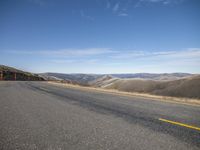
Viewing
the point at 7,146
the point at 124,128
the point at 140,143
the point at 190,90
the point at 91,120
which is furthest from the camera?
the point at 190,90

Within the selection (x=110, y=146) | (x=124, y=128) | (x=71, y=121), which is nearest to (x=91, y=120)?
(x=71, y=121)

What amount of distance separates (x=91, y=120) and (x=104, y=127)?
2.53ft

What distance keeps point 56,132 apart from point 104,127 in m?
1.29

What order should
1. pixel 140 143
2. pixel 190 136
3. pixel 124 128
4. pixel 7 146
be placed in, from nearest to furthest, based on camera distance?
pixel 7 146, pixel 140 143, pixel 190 136, pixel 124 128

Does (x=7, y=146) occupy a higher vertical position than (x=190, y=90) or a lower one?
higher

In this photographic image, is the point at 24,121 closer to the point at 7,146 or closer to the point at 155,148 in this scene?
the point at 7,146

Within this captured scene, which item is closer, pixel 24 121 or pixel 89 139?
pixel 89 139

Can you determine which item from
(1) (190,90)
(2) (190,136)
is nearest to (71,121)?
(2) (190,136)

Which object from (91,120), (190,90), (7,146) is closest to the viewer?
(7,146)

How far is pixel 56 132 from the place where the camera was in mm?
3633

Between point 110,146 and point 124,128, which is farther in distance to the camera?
point 124,128

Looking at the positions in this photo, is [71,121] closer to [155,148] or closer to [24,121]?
[24,121]

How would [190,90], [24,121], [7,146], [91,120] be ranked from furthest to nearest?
[190,90], [91,120], [24,121], [7,146]

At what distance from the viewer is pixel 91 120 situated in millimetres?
4773
